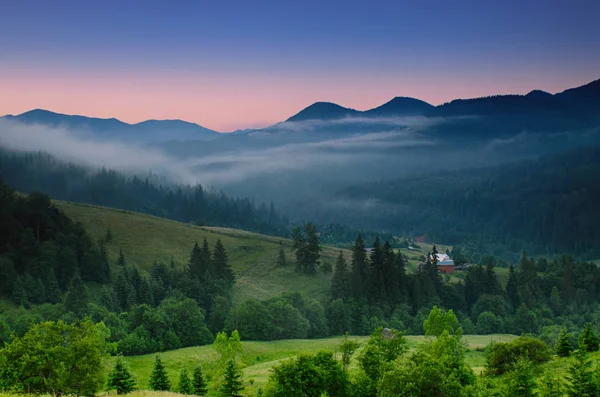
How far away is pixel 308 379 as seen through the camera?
152ft

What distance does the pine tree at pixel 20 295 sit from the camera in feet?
335

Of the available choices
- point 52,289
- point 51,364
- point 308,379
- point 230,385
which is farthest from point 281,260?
point 51,364

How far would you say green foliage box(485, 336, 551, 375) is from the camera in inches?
2378

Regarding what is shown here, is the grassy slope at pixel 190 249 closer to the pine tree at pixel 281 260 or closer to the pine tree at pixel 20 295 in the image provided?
the pine tree at pixel 281 260

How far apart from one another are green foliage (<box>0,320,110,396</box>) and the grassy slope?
76.7 meters

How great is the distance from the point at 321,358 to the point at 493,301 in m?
103

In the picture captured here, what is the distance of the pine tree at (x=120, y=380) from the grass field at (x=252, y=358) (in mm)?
15140

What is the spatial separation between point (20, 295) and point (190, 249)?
7062 cm

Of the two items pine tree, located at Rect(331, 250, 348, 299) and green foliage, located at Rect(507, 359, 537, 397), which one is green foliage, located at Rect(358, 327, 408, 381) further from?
pine tree, located at Rect(331, 250, 348, 299)

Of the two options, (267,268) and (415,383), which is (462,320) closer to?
(267,268)

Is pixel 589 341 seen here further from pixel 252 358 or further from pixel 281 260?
pixel 281 260

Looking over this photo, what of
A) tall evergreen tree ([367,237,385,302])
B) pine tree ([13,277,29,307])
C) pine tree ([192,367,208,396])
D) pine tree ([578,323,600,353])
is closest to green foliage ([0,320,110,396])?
pine tree ([192,367,208,396])

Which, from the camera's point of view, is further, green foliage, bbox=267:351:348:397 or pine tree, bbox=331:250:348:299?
pine tree, bbox=331:250:348:299

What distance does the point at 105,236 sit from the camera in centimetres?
16538
